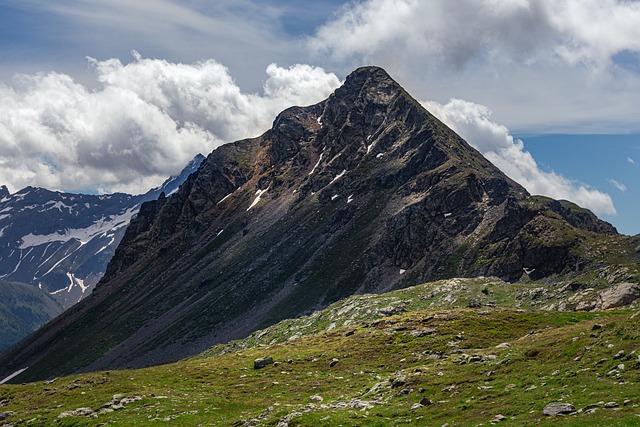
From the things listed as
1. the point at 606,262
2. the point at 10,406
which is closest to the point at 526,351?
the point at 10,406

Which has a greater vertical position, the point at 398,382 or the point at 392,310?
the point at 392,310

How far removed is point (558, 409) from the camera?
3750 cm

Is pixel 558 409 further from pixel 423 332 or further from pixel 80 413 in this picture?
pixel 80 413

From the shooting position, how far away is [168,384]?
78188 millimetres

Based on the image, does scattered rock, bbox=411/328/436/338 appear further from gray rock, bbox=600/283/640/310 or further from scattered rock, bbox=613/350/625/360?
scattered rock, bbox=613/350/625/360

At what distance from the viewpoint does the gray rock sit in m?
104

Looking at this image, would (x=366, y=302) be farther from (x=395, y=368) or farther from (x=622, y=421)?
(x=622, y=421)

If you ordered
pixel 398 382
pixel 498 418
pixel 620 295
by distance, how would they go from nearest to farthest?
pixel 498 418
pixel 398 382
pixel 620 295

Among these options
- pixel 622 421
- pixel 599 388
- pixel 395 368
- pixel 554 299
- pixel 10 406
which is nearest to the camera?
pixel 622 421

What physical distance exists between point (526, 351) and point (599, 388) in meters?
16.5

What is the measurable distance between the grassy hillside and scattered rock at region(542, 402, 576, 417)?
54 cm

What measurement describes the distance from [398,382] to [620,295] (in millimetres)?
68018

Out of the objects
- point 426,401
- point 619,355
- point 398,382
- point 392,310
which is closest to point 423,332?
point 398,382

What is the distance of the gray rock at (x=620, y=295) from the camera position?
340 feet
